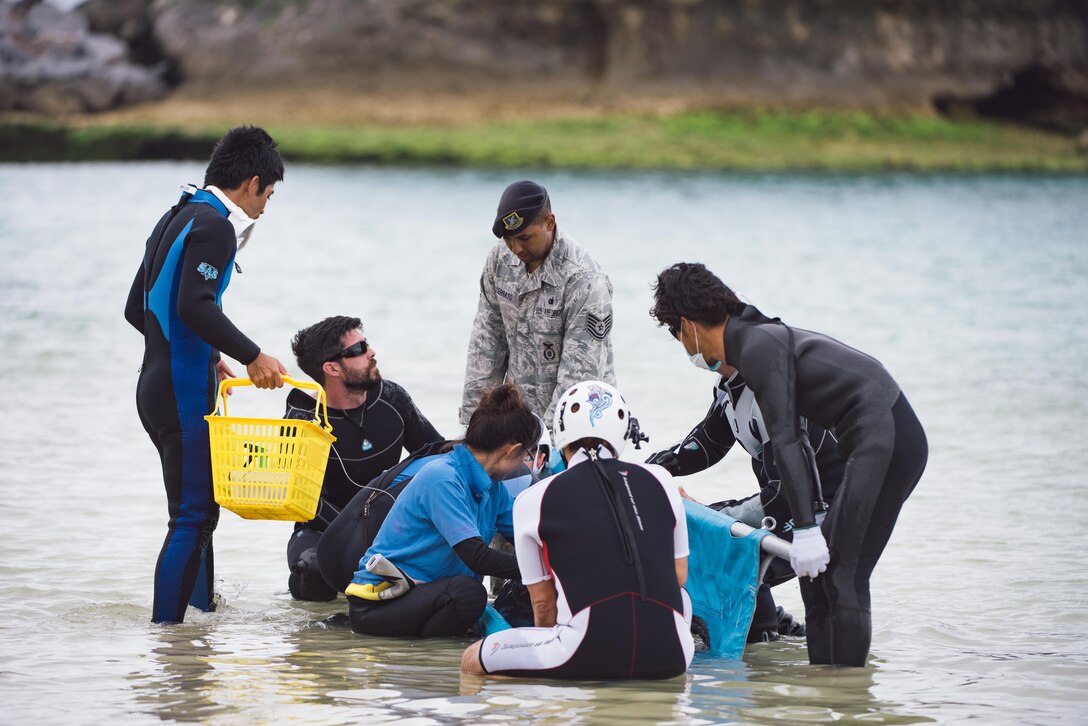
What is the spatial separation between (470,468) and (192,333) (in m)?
1.24

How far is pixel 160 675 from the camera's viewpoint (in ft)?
17.9

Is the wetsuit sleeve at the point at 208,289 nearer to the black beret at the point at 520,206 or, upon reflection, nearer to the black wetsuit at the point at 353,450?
the black wetsuit at the point at 353,450

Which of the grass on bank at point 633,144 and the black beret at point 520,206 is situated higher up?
the grass on bank at point 633,144

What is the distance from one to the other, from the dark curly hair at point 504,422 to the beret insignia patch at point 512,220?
1.03 m

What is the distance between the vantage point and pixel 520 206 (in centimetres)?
644

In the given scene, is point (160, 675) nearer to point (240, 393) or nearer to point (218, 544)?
point (218, 544)

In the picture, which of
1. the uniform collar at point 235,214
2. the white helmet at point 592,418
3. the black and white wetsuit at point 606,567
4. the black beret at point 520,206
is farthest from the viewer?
the black beret at point 520,206

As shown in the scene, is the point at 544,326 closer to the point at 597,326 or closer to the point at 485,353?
the point at 597,326

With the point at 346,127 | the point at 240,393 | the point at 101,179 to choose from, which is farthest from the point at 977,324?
the point at 346,127

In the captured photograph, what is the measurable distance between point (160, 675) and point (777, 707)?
89.1 inches

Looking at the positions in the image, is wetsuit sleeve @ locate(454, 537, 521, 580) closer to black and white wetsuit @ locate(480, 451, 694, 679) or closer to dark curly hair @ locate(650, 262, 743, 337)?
black and white wetsuit @ locate(480, 451, 694, 679)

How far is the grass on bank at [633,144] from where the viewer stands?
53.1 metres

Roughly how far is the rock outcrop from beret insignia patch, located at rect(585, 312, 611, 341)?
188ft

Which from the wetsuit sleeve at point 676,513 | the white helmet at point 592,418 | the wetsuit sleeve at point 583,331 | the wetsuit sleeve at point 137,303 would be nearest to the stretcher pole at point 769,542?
the wetsuit sleeve at point 676,513
